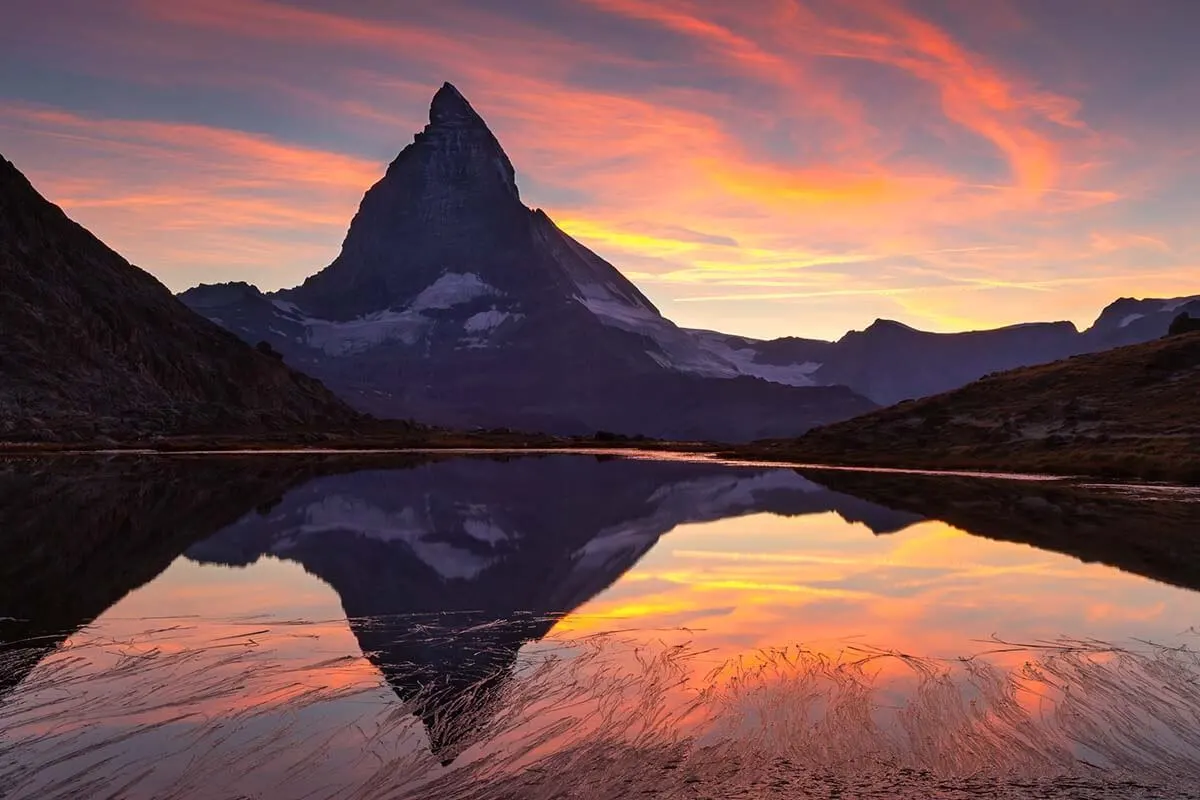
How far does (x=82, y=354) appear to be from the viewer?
165 metres

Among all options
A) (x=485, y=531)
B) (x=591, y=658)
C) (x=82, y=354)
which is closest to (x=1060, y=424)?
(x=485, y=531)

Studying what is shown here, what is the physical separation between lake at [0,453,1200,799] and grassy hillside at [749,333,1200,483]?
42.8m

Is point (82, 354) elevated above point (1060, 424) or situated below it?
above

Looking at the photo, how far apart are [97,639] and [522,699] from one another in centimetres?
1042

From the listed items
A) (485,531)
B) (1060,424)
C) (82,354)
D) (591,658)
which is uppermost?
(82,354)

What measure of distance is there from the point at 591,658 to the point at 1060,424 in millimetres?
95973

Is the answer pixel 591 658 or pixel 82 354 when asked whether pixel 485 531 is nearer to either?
pixel 591 658

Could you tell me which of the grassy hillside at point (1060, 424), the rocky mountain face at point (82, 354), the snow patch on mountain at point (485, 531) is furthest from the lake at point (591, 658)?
the rocky mountain face at point (82, 354)

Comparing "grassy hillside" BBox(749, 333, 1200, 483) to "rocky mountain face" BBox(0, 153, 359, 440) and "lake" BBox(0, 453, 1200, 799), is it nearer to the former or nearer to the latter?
"lake" BBox(0, 453, 1200, 799)

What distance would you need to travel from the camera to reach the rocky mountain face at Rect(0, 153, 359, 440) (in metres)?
147

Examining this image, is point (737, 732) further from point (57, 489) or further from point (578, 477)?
point (578, 477)

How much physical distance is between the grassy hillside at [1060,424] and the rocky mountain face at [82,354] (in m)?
104

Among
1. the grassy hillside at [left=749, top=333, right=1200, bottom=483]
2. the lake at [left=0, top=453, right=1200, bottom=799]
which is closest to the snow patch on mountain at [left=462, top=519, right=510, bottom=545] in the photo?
the lake at [left=0, top=453, right=1200, bottom=799]

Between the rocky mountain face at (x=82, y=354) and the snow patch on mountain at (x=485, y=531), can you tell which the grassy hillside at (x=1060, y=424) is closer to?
the snow patch on mountain at (x=485, y=531)
